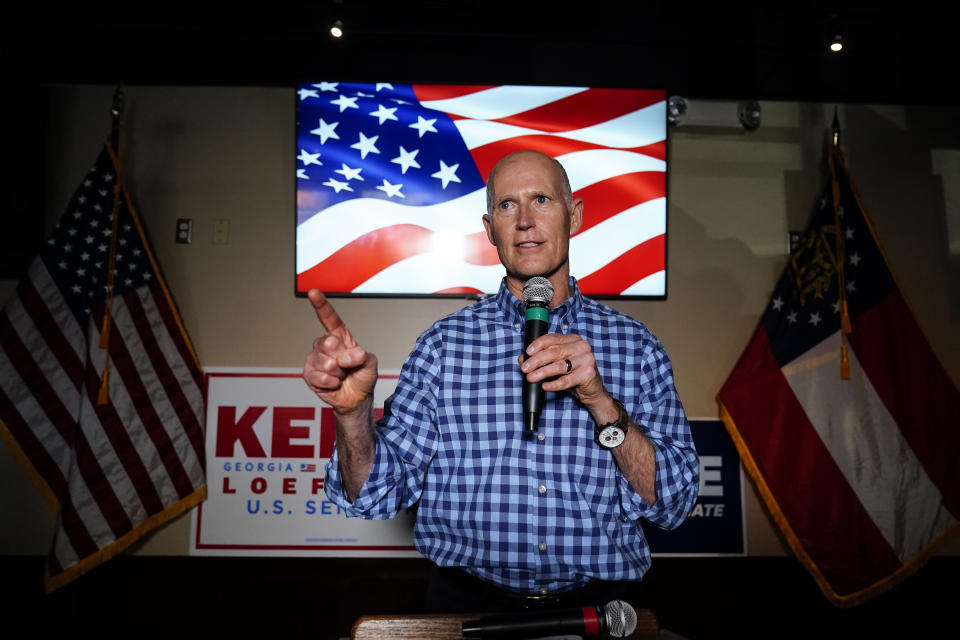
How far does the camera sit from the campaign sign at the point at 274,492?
2.43 m

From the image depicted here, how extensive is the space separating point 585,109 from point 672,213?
65 centimetres

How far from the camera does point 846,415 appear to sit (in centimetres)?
241

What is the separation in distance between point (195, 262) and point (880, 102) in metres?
3.43

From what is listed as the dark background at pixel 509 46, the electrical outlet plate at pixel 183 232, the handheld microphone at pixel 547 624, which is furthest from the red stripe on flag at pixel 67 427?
the handheld microphone at pixel 547 624

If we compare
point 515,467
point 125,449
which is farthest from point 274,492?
point 515,467

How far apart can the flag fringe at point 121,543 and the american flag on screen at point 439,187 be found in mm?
1053

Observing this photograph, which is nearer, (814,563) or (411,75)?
→ (814,563)

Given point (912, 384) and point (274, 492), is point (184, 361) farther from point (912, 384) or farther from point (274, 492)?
point (912, 384)

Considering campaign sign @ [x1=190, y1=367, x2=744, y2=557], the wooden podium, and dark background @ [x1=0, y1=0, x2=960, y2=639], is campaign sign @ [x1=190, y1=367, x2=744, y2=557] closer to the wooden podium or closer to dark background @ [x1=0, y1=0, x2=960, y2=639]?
dark background @ [x1=0, y1=0, x2=960, y2=639]

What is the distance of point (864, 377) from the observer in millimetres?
2396

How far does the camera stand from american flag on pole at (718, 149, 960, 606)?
7.50 feet

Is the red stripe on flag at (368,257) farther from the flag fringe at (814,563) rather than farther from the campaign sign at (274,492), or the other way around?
the flag fringe at (814,563)

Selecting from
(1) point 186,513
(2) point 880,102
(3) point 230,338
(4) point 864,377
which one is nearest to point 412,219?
(3) point 230,338

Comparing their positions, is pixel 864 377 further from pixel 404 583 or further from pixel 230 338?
pixel 230 338
